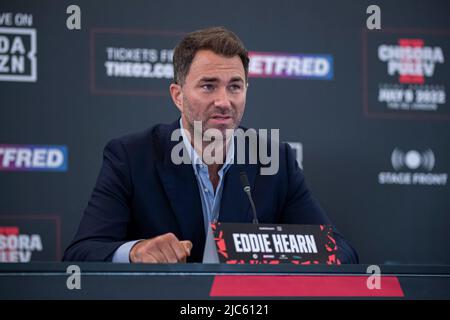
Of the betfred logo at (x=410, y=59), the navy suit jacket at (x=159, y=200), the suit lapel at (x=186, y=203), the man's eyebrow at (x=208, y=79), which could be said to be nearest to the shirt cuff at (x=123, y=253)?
the navy suit jacket at (x=159, y=200)

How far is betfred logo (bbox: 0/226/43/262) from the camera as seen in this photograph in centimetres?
318

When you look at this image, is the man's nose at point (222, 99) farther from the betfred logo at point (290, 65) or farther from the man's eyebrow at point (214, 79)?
the betfred logo at point (290, 65)

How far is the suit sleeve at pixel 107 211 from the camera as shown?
7.19 ft

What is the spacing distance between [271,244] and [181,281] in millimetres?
397

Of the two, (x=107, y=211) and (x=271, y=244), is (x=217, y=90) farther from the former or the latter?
(x=271, y=244)

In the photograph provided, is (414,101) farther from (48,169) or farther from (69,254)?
(69,254)

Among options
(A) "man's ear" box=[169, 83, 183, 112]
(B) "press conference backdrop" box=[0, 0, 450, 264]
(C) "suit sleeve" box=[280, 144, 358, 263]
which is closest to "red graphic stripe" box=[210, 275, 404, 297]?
(C) "suit sleeve" box=[280, 144, 358, 263]

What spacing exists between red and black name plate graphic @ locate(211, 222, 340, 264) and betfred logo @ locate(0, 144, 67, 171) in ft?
5.31

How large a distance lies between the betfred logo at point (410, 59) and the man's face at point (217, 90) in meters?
1.25

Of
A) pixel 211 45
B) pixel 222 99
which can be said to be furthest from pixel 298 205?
pixel 211 45

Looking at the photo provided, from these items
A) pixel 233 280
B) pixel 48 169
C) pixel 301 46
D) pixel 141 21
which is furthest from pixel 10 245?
pixel 233 280

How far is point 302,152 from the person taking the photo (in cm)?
342

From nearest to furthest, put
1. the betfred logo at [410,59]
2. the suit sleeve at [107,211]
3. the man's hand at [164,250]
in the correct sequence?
the man's hand at [164,250] < the suit sleeve at [107,211] < the betfred logo at [410,59]

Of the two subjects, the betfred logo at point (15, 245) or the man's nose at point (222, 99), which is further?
the betfred logo at point (15, 245)
